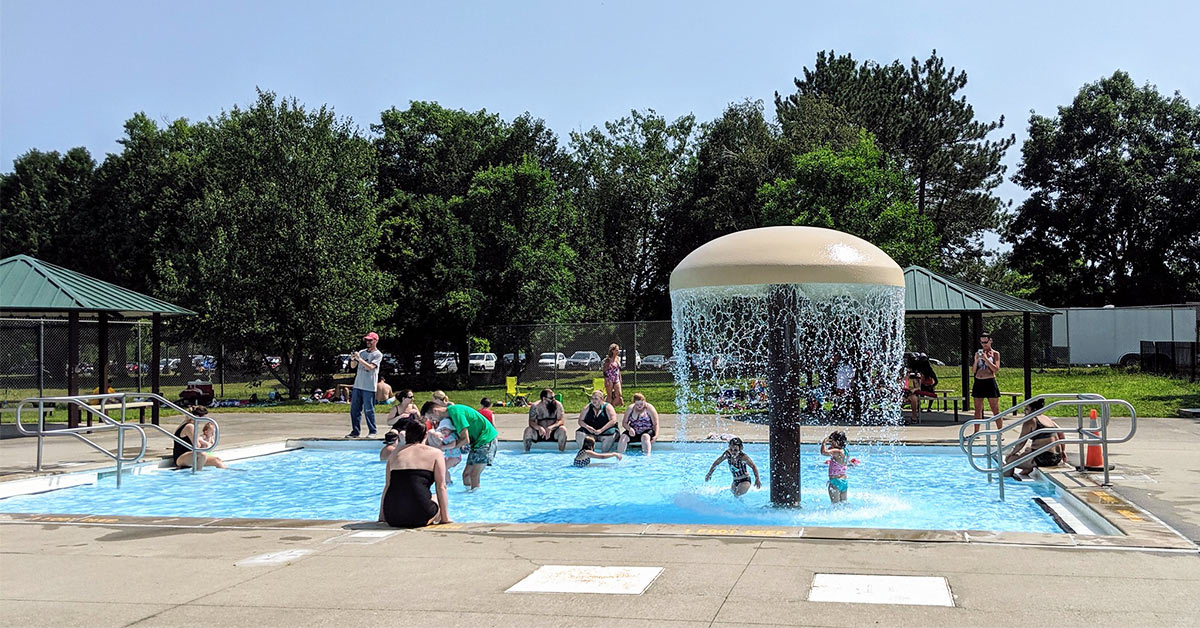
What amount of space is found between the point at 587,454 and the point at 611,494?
2.97m

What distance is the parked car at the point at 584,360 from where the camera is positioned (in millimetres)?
36125

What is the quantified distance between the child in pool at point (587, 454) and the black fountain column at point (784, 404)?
5.67 meters

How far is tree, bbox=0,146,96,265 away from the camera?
50062mm

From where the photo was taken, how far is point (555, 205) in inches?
1702

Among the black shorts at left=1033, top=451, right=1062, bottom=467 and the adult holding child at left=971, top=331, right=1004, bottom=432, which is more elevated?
the adult holding child at left=971, top=331, right=1004, bottom=432

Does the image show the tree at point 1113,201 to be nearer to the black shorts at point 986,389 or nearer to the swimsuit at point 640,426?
the black shorts at point 986,389

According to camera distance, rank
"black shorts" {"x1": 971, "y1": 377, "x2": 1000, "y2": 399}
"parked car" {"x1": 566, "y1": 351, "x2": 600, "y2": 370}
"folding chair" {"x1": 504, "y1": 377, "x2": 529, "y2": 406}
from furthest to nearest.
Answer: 1. "parked car" {"x1": 566, "y1": 351, "x2": 600, "y2": 370}
2. "folding chair" {"x1": 504, "y1": 377, "x2": 529, "y2": 406}
3. "black shorts" {"x1": 971, "y1": 377, "x2": 1000, "y2": 399}

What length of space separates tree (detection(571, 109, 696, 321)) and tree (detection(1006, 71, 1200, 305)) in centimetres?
2076

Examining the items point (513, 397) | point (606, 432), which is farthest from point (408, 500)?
point (513, 397)

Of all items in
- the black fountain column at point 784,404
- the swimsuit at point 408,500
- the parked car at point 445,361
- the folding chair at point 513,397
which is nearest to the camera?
the swimsuit at point 408,500

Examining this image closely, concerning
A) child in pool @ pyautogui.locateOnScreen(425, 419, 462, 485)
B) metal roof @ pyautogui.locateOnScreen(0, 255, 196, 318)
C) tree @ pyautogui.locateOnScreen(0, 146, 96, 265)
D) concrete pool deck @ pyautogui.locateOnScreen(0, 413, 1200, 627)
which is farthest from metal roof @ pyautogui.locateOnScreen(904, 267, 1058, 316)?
tree @ pyautogui.locateOnScreen(0, 146, 96, 265)

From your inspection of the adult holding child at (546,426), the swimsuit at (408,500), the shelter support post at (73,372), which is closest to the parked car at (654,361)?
the adult holding child at (546,426)

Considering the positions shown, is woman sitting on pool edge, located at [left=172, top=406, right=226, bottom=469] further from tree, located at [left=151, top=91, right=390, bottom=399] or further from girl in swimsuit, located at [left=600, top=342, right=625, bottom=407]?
tree, located at [left=151, top=91, right=390, bottom=399]

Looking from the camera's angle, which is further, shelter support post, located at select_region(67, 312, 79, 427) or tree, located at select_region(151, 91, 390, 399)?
tree, located at select_region(151, 91, 390, 399)
